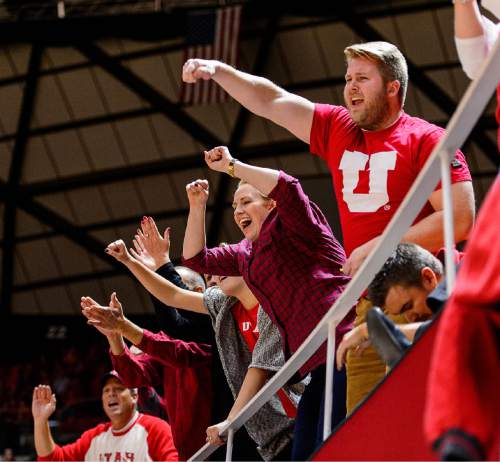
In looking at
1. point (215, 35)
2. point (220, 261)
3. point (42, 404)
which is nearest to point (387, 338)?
point (220, 261)

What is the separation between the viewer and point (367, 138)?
3.28 metres

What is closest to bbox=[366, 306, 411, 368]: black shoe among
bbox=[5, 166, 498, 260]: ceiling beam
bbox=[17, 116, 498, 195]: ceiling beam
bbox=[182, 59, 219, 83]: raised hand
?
bbox=[182, 59, 219, 83]: raised hand

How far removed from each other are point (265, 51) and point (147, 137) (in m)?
2.59

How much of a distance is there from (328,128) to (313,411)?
0.98m

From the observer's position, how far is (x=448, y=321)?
1.50m

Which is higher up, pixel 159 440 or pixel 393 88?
pixel 393 88

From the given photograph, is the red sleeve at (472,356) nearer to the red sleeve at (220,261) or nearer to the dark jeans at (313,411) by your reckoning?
→ the dark jeans at (313,411)

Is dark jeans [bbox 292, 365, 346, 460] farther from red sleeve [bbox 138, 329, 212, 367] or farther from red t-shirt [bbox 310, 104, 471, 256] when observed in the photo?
red sleeve [bbox 138, 329, 212, 367]

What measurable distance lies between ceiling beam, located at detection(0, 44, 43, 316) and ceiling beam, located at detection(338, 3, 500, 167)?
501 centimetres

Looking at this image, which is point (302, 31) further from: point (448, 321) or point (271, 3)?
point (448, 321)

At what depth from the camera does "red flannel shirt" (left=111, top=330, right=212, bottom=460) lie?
462 cm

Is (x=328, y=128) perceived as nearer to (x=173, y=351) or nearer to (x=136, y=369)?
(x=173, y=351)

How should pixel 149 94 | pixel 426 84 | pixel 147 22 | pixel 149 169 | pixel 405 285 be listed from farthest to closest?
pixel 149 169 < pixel 149 94 < pixel 426 84 < pixel 147 22 < pixel 405 285

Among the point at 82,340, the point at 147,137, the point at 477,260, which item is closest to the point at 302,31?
the point at 147,137
